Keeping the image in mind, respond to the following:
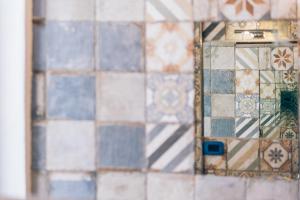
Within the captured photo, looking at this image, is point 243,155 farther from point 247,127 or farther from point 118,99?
point 118,99

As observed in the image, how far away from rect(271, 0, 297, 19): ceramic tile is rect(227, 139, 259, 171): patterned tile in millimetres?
293

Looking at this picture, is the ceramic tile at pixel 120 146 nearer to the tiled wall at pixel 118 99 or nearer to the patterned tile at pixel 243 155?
the tiled wall at pixel 118 99

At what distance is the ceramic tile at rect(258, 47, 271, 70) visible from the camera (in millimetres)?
833

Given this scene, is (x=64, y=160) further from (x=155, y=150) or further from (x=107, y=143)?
(x=155, y=150)

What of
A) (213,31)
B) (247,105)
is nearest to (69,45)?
(213,31)

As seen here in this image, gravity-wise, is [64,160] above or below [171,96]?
below

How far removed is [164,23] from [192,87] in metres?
0.17

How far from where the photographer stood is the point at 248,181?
0.84 m

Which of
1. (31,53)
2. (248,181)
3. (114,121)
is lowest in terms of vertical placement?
(248,181)

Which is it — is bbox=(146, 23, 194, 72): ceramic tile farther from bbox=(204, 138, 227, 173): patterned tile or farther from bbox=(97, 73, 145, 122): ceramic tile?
bbox=(204, 138, 227, 173): patterned tile

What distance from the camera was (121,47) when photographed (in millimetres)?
875

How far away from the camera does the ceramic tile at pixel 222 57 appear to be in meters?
0.84

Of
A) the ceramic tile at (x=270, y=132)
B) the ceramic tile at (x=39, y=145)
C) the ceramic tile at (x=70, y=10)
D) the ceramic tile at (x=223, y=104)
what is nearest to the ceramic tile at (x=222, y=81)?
the ceramic tile at (x=223, y=104)

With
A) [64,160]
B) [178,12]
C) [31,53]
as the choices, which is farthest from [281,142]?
[31,53]
